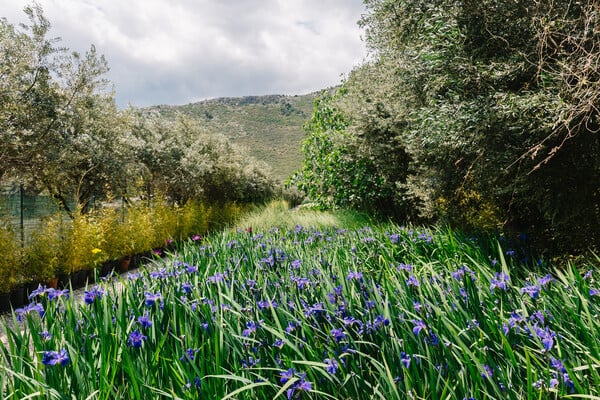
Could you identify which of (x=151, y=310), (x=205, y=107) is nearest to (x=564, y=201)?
(x=151, y=310)

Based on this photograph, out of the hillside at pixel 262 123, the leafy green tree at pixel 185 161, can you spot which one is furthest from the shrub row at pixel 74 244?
the hillside at pixel 262 123

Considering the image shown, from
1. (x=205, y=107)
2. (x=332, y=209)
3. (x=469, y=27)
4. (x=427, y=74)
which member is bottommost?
(x=332, y=209)

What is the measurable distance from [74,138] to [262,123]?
48.8 m

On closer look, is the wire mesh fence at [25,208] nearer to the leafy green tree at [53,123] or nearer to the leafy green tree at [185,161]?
the leafy green tree at [53,123]

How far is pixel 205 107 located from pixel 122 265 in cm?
5493

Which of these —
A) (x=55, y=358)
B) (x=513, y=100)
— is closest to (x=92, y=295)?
(x=55, y=358)

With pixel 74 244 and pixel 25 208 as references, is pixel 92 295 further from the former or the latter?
pixel 25 208

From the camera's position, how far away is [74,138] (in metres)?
7.52

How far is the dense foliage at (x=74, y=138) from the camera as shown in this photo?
5.95m

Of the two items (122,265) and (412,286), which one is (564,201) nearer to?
(412,286)

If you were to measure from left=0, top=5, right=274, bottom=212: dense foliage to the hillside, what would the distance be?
24929mm

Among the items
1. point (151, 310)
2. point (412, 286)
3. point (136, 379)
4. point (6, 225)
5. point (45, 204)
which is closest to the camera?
point (136, 379)

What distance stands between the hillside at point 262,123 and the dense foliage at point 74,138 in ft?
81.8

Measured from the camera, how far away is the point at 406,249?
155 inches
